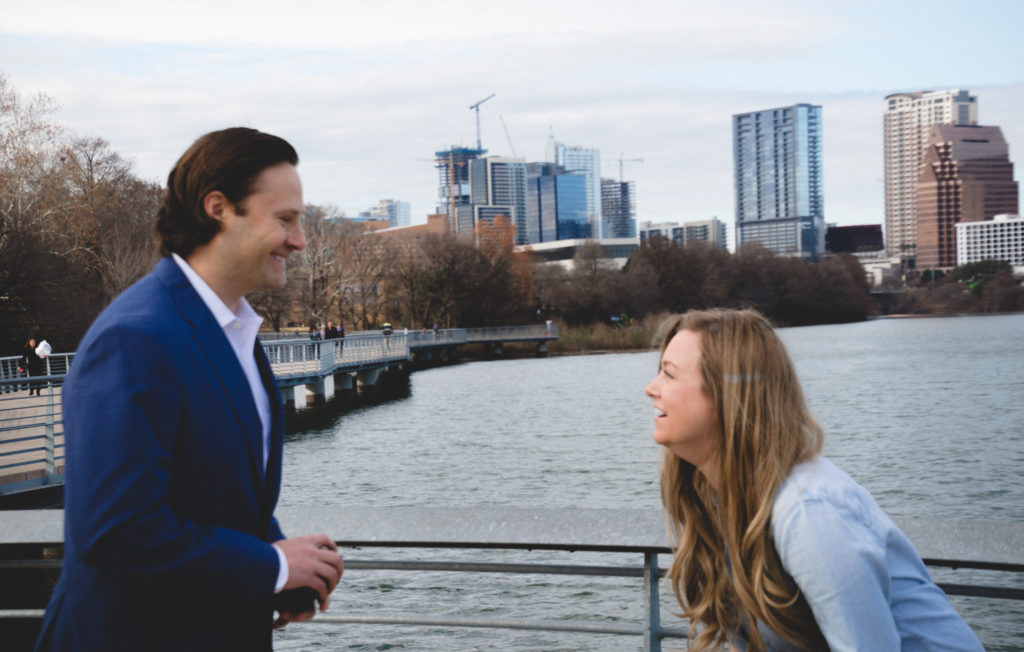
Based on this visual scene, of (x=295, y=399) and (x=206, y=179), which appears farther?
(x=295, y=399)

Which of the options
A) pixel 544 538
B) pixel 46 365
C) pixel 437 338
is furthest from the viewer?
pixel 437 338

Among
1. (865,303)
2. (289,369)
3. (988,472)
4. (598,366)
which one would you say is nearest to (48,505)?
(988,472)

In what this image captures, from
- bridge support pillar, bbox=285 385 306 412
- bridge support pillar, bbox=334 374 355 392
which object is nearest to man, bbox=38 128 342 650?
bridge support pillar, bbox=285 385 306 412

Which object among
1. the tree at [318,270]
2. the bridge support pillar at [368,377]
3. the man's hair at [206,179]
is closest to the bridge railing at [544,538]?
the man's hair at [206,179]

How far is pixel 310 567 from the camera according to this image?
68.8 inches

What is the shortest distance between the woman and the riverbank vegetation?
16279mm

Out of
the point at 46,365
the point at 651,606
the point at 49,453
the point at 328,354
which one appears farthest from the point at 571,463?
the point at 651,606

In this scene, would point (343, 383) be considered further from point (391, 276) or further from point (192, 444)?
point (192, 444)

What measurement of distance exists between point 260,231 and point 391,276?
74.1m

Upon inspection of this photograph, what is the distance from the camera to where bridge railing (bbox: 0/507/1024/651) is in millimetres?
2141

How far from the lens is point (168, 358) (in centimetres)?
162

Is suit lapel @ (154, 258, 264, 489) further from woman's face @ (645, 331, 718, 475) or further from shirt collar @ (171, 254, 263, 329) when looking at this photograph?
woman's face @ (645, 331, 718, 475)

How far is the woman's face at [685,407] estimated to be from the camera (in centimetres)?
193

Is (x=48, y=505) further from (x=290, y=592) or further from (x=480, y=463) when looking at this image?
(x=480, y=463)
